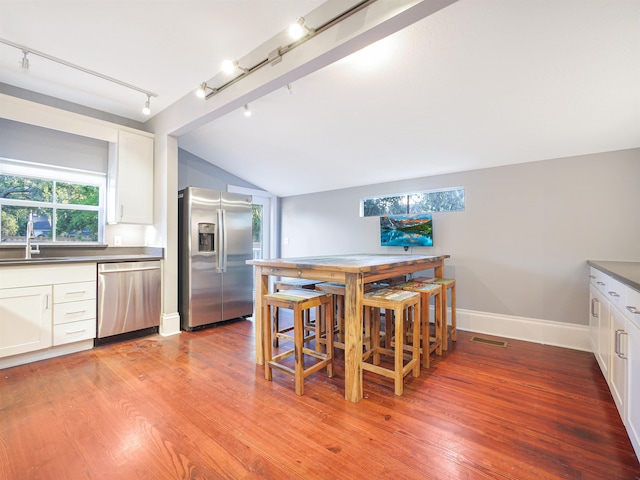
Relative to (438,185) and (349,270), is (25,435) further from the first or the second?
(438,185)

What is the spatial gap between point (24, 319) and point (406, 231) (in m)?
4.07

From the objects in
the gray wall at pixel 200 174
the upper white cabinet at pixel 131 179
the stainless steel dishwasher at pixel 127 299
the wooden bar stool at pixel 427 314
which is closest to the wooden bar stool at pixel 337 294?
the wooden bar stool at pixel 427 314

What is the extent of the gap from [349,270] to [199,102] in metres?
2.37

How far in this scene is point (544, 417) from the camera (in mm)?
1799

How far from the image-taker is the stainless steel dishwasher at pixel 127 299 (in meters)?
3.02

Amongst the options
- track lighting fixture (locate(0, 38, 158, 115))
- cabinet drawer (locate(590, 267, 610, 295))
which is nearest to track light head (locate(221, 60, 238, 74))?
track lighting fixture (locate(0, 38, 158, 115))

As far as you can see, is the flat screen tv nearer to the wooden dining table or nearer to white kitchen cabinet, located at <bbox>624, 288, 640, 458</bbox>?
the wooden dining table

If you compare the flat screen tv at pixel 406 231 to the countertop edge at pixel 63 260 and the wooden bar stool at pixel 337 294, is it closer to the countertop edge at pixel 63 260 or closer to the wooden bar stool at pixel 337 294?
the wooden bar stool at pixel 337 294

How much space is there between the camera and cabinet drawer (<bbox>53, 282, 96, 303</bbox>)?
8.98ft

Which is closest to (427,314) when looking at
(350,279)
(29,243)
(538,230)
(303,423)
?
(350,279)

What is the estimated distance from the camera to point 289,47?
2.03 meters

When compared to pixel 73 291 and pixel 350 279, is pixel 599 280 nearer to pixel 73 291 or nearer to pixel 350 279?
pixel 350 279

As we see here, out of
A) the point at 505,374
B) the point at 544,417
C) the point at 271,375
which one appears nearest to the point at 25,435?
the point at 271,375

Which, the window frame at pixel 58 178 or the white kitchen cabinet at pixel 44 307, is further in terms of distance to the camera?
the window frame at pixel 58 178
